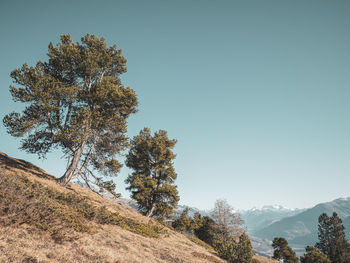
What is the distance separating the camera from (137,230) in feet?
39.9

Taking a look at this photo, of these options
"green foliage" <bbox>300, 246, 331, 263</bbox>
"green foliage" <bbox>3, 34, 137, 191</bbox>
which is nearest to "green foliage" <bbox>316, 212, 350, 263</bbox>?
"green foliage" <bbox>300, 246, 331, 263</bbox>

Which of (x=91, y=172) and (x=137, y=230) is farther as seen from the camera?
(x=91, y=172)

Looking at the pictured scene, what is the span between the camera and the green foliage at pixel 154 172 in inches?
1001

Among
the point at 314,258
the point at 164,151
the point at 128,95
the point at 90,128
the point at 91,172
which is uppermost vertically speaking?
the point at 128,95

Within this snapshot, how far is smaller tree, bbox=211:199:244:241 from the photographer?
1564 inches

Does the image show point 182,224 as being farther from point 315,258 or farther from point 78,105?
point 315,258

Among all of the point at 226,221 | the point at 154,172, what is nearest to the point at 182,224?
the point at 154,172

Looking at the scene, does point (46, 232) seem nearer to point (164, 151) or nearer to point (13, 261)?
point (13, 261)

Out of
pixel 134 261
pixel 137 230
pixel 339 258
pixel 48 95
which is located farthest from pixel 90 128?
pixel 339 258

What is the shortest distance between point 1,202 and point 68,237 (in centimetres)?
247

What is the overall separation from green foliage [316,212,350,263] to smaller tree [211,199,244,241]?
141 feet

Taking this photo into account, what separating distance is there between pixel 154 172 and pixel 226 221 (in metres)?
25.1

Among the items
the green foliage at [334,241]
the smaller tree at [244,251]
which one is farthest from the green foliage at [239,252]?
the green foliage at [334,241]

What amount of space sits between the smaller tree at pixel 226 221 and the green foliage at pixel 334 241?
141 feet
